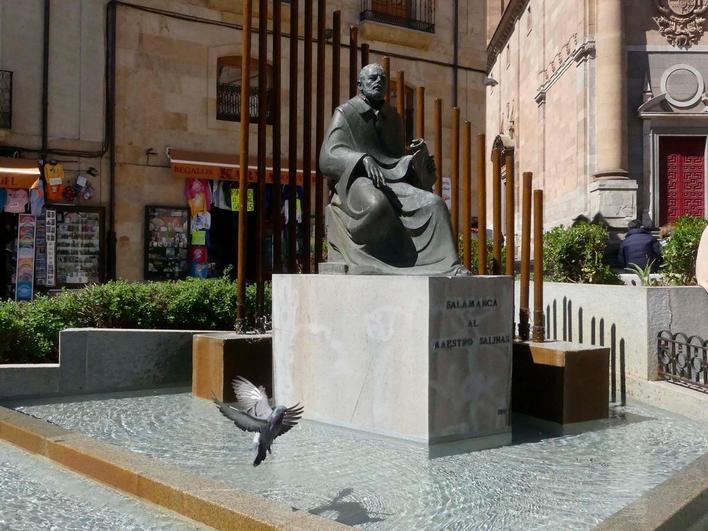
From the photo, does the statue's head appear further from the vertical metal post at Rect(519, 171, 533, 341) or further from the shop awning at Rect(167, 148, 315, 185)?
the shop awning at Rect(167, 148, 315, 185)

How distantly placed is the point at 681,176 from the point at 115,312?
18.2 meters

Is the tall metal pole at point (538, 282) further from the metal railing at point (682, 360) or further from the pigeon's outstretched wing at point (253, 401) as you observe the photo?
the pigeon's outstretched wing at point (253, 401)

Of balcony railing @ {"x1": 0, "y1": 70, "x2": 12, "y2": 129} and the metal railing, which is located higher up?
balcony railing @ {"x1": 0, "y1": 70, "x2": 12, "y2": 129}

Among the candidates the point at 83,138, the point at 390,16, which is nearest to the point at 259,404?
the point at 83,138

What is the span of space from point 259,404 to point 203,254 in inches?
466

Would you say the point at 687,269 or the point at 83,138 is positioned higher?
the point at 83,138

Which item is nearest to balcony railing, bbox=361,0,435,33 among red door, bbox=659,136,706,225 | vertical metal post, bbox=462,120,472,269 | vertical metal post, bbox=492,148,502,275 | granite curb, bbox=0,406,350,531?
red door, bbox=659,136,706,225

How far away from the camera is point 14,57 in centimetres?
1421

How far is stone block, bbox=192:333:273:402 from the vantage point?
6.76 meters

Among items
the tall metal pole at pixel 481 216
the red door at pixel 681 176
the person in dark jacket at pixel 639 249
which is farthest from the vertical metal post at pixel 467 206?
the red door at pixel 681 176

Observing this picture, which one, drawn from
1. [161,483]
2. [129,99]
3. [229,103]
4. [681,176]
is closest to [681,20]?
[681,176]

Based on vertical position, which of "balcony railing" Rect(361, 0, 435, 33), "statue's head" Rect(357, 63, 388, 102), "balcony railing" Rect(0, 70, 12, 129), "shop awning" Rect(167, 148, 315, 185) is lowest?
"statue's head" Rect(357, 63, 388, 102)

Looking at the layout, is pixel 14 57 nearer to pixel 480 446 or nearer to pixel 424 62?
pixel 424 62

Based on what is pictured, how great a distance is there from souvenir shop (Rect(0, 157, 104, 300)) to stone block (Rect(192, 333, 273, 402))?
8414mm
